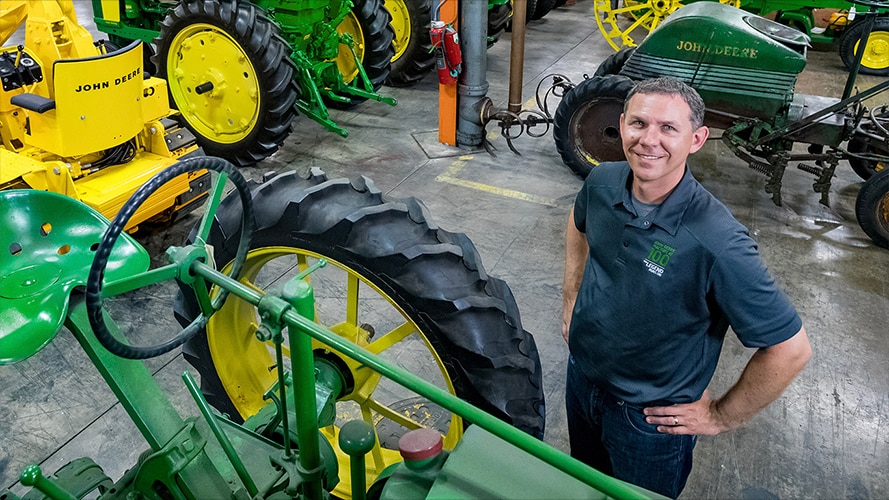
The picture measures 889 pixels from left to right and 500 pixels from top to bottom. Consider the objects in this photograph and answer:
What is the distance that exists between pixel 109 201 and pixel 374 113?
3.33 metres

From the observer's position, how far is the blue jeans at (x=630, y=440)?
208 centimetres

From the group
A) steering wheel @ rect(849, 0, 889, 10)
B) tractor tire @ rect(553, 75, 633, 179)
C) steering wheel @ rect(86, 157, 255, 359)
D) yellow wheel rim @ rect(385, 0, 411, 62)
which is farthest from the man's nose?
yellow wheel rim @ rect(385, 0, 411, 62)

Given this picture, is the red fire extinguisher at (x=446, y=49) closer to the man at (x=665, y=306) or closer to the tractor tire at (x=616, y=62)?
the tractor tire at (x=616, y=62)

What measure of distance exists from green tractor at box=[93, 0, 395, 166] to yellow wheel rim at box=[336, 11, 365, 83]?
0.15 meters

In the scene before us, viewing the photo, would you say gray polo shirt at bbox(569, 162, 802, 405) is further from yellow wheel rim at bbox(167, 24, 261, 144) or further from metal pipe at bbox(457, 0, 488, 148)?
yellow wheel rim at bbox(167, 24, 261, 144)

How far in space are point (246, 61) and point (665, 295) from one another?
4.25 metres

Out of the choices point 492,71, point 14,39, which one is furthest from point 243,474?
point 14,39

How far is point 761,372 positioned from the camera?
5.91ft

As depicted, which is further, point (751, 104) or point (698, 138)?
point (751, 104)

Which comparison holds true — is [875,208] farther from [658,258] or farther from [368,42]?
[368,42]

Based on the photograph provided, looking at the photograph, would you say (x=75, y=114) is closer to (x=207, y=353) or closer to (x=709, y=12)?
(x=207, y=353)

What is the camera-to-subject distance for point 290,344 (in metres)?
1.46

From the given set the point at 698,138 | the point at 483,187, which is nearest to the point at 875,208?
the point at 483,187

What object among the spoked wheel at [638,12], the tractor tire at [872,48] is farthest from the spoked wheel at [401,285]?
the tractor tire at [872,48]
